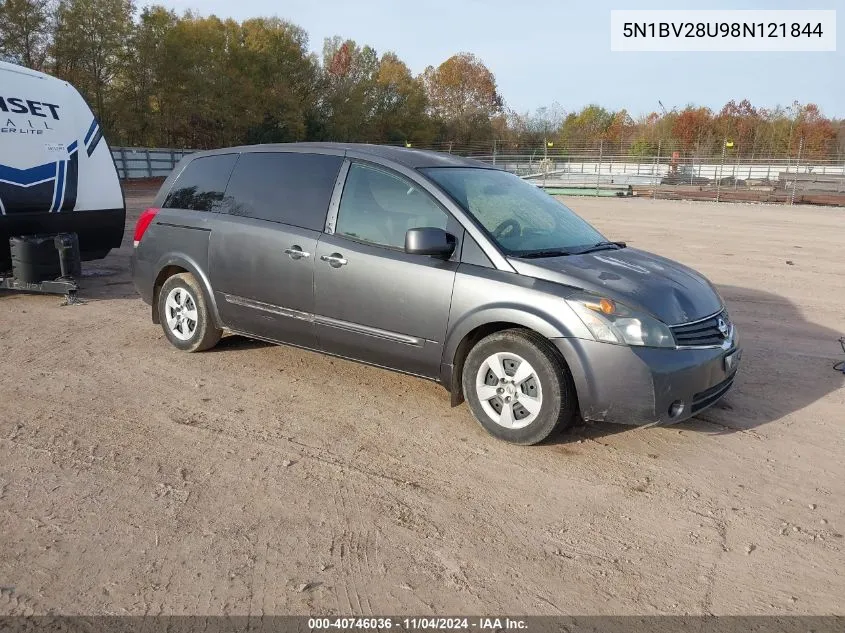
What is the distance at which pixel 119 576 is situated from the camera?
2.86 m

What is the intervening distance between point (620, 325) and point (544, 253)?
32.7 inches

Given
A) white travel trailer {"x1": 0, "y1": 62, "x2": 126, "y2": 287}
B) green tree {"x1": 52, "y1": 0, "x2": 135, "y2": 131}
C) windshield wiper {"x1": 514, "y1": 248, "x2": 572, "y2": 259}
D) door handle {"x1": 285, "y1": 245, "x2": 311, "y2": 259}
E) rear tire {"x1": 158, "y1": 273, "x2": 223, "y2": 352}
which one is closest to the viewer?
windshield wiper {"x1": 514, "y1": 248, "x2": 572, "y2": 259}

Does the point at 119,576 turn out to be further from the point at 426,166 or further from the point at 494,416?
the point at 426,166

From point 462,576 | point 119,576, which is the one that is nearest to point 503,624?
point 462,576

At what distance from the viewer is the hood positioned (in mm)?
4047

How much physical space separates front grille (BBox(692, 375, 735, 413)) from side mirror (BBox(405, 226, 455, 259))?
5.78 ft

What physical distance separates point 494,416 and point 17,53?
4060 cm

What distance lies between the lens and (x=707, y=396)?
4164mm

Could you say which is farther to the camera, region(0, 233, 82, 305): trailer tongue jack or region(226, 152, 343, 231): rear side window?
region(0, 233, 82, 305): trailer tongue jack

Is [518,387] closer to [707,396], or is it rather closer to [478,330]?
[478,330]

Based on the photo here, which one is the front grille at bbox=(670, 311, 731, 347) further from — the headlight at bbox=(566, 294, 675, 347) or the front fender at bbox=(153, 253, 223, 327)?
the front fender at bbox=(153, 253, 223, 327)

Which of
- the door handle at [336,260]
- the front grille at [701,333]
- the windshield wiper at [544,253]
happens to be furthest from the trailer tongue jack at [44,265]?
the front grille at [701,333]

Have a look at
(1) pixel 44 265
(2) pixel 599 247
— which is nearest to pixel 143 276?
(1) pixel 44 265

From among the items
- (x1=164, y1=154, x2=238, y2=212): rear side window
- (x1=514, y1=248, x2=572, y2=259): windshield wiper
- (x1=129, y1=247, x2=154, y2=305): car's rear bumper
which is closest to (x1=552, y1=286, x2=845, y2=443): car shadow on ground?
(x1=514, y1=248, x2=572, y2=259): windshield wiper
